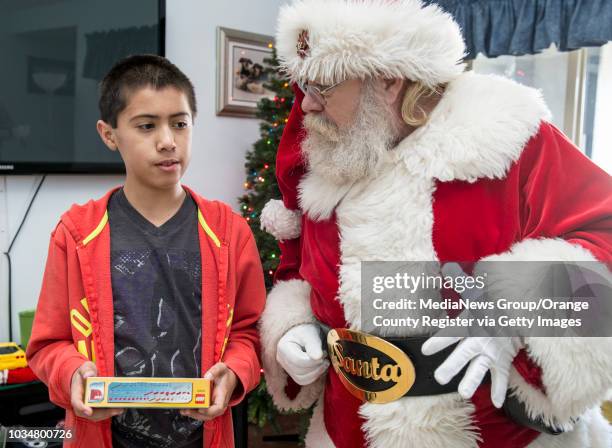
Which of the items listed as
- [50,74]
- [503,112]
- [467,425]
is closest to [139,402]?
[467,425]

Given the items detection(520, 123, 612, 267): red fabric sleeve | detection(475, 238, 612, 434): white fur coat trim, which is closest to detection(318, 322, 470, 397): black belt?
detection(475, 238, 612, 434): white fur coat trim

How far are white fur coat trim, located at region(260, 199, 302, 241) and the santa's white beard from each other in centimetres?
19

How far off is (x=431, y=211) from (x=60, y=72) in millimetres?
2282

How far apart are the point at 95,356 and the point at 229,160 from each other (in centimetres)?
241

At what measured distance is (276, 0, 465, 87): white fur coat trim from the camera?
3.73 feet

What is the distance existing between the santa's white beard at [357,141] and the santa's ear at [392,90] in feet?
0.07

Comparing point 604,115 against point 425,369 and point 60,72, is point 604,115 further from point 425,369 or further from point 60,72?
point 60,72

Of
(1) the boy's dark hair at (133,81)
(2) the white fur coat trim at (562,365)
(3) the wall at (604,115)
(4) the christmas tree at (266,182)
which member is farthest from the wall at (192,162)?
(2) the white fur coat trim at (562,365)

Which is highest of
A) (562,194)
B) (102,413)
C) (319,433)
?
(562,194)

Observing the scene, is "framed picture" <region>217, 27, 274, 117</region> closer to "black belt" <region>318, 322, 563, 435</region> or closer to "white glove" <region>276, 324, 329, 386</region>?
"white glove" <region>276, 324, 329, 386</region>

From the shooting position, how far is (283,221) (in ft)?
4.61

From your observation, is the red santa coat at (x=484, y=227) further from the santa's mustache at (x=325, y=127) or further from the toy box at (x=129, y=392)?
the toy box at (x=129, y=392)

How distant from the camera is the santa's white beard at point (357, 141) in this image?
1190 mm

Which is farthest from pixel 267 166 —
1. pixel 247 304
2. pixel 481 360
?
pixel 481 360
